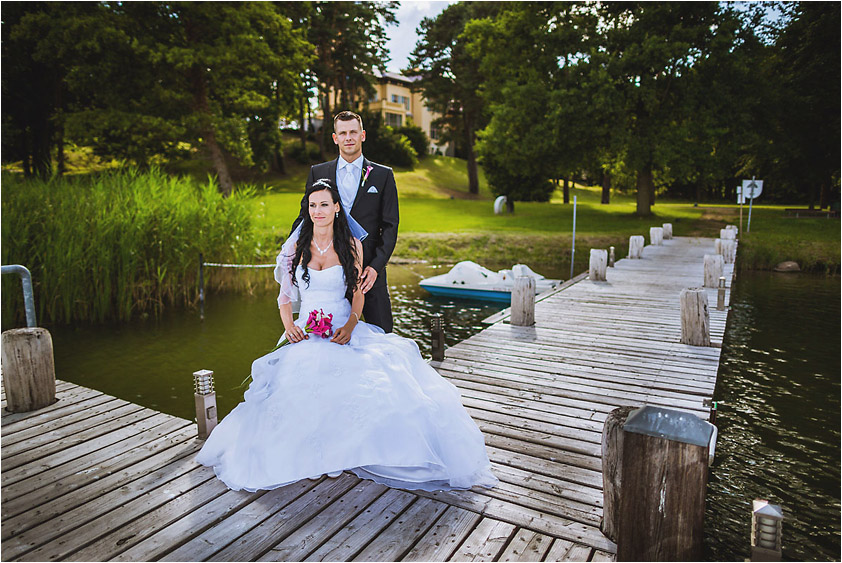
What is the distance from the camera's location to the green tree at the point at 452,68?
4188 centimetres

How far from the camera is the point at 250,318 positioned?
12.5 meters

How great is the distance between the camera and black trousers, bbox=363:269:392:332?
16.4 ft

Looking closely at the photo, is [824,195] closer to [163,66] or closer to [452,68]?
[452,68]

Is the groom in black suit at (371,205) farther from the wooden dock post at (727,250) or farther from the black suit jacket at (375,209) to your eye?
the wooden dock post at (727,250)

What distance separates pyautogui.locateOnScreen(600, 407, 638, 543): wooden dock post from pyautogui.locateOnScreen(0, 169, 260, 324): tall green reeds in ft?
34.1

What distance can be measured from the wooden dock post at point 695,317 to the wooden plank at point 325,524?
19.8 feet

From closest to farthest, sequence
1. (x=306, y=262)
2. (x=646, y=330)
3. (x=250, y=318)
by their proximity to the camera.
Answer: (x=306, y=262), (x=646, y=330), (x=250, y=318)

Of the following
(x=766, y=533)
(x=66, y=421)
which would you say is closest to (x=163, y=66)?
(x=66, y=421)

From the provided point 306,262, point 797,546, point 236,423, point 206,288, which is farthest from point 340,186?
point 206,288

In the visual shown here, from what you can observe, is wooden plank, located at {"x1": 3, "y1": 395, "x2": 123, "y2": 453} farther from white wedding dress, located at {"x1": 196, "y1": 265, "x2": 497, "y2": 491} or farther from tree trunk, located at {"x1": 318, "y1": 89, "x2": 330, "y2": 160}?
tree trunk, located at {"x1": 318, "y1": 89, "x2": 330, "y2": 160}

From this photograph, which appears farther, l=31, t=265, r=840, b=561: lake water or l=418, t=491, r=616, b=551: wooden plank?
l=31, t=265, r=840, b=561: lake water

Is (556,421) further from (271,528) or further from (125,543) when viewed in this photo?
(125,543)

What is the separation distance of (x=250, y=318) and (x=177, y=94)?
18.4 m

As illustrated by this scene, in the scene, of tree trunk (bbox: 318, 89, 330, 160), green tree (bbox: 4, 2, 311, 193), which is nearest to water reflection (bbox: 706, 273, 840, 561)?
green tree (bbox: 4, 2, 311, 193)
